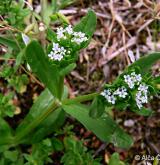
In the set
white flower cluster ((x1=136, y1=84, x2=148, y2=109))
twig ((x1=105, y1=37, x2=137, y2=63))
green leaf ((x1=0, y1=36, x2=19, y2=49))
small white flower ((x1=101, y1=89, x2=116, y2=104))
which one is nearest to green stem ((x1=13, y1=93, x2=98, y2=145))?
small white flower ((x1=101, y1=89, x2=116, y2=104))

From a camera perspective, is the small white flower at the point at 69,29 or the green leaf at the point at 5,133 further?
the green leaf at the point at 5,133

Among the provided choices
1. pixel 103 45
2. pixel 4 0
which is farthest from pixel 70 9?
pixel 4 0

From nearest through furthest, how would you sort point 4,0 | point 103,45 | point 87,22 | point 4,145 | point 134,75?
point 134,75 → point 87,22 → point 4,0 → point 4,145 → point 103,45

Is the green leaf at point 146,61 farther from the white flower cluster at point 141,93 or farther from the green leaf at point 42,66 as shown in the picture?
the green leaf at point 42,66

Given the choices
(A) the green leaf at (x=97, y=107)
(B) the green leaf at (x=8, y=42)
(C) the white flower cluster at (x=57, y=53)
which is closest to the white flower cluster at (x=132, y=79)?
(A) the green leaf at (x=97, y=107)

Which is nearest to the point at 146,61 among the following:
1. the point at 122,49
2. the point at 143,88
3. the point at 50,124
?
the point at 143,88

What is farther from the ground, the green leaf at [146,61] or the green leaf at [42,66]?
the green leaf at [42,66]

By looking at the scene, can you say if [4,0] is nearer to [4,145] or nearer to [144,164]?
[4,145]
